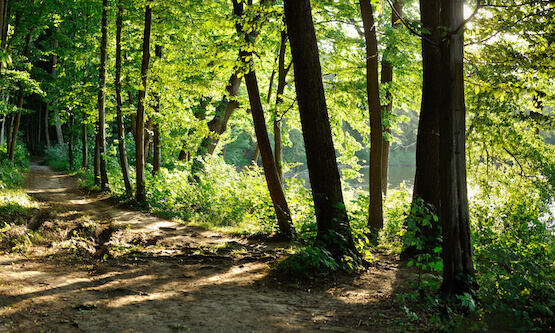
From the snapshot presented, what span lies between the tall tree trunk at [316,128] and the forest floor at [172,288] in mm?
786

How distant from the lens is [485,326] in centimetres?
378

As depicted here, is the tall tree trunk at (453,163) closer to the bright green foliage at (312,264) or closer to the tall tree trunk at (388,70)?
the bright green foliage at (312,264)

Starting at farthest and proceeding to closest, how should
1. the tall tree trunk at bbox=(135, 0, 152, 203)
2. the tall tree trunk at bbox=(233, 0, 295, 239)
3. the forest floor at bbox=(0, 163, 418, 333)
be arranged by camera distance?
the tall tree trunk at bbox=(135, 0, 152, 203) < the tall tree trunk at bbox=(233, 0, 295, 239) < the forest floor at bbox=(0, 163, 418, 333)

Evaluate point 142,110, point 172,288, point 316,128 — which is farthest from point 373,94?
point 142,110

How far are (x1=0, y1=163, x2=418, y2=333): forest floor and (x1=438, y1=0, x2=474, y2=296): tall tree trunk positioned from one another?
0.76 meters

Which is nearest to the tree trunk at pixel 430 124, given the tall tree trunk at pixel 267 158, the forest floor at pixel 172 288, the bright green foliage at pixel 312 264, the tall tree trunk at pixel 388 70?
the tall tree trunk at pixel 388 70

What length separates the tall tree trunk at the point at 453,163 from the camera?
411cm

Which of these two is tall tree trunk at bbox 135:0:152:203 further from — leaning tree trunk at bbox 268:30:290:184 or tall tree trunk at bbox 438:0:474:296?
tall tree trunk at bbox 438:0:474:296

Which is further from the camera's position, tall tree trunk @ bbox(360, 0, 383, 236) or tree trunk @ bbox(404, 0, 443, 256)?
tall tree trunk @ bbox(360, 0, 383, 236)

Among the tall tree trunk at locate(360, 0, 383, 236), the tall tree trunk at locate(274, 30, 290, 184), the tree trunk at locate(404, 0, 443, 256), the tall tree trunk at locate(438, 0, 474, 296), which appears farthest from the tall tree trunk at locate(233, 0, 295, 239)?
the tall tree trunk at locate(438, 0, 474, 296)

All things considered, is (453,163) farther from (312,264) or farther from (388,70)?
(388,70)

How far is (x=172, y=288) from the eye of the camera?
539 centimetres

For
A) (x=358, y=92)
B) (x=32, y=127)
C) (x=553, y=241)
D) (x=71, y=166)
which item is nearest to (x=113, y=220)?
(x=358, y=92)

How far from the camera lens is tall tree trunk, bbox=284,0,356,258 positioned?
6.12 metres
